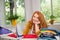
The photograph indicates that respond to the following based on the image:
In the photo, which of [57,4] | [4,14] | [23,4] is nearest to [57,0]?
[57,4]

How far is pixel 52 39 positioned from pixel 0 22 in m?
2.04

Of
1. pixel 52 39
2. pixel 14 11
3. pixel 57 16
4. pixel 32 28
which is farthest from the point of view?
pixel 14 11

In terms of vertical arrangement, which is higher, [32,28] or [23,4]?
[23,4]

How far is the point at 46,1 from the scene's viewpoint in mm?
2764

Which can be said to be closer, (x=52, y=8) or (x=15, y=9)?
(x=52, y=8)

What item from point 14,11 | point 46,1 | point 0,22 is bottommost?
point 0,22

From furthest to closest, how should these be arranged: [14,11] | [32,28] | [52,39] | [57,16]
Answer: [14,11] → [57,16] → [32,28] → [52,39]

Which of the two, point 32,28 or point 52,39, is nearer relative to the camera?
point 52,39

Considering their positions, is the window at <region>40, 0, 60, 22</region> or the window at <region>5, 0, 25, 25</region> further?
the window at <region>5, 0, 25, 25</region>

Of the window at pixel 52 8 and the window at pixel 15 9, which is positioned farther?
the window at pixel 15 9

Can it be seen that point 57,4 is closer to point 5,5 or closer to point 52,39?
point 5,5

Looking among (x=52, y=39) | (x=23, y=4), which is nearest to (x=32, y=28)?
(x=52, y=39)

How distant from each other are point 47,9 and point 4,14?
2.93 ft

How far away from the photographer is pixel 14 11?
2.85m
